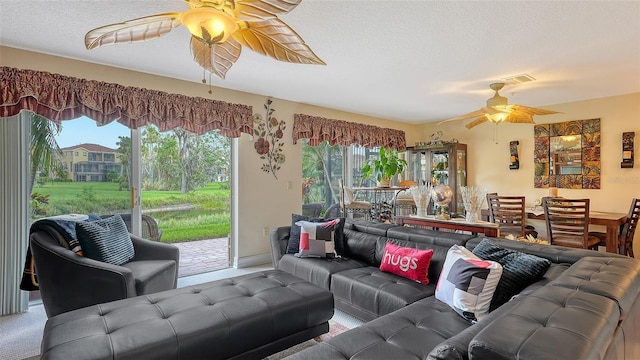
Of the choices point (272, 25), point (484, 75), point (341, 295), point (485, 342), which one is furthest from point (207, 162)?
point (485, 342)

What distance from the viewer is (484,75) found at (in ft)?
11.9

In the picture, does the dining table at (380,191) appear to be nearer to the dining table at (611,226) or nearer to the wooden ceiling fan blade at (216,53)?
the dining table at (611,226)

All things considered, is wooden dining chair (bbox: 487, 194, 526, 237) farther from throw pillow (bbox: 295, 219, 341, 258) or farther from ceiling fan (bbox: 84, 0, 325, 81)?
ceiling fan (bbox: 84, 0, 325, 81)

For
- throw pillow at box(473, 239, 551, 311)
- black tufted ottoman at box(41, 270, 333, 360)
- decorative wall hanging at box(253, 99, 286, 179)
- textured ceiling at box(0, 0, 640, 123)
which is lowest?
black tufted ottoman at box(41, 270, 333, 360)

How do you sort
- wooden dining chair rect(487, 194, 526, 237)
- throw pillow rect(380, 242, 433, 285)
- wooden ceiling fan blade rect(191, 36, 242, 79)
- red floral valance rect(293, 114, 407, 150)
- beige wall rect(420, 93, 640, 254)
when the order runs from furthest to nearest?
red floral valance rect(293, 114, 407, 150), beige wall rect(420, 93, 640, 254), wooden dining chair rect(487, 194, 526, 237), throw pillow rect(380, 242, 433, 285), wooden ceiling fan blade rect(191, 36, 242, 79)

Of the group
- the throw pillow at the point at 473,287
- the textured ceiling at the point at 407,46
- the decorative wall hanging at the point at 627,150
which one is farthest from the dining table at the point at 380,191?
the throw pillow at the point at 473,287

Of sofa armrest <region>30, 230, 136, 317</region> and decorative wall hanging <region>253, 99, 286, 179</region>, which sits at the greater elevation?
decorative wall hanging <region>253, 99, 286, 179</region>

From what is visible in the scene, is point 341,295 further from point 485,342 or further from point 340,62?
point 340,62

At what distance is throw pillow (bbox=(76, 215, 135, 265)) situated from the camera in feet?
8.64

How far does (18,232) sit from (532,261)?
416 centimetres


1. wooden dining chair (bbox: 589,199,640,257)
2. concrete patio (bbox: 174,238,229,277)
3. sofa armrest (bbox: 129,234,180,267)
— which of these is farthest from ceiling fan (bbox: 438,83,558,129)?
concrete patio (bbox: 174,238,229,277)

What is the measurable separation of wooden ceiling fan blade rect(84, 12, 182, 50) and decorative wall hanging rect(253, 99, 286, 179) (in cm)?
264

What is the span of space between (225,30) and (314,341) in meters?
2.13

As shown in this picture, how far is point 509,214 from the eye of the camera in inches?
159
